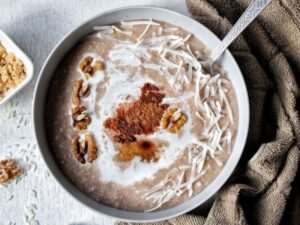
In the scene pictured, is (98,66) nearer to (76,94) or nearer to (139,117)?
(76,94)

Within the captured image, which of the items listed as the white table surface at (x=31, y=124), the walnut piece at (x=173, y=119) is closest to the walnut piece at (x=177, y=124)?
the walnut piece at (x=173, y=119)

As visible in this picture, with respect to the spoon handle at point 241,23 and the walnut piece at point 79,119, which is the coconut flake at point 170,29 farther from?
the walnut piece at point 79,119

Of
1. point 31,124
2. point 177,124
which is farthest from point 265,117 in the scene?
point 31,124

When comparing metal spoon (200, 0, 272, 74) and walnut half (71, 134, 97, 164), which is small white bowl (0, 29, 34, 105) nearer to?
walnut half (71, 134, 97, 164)

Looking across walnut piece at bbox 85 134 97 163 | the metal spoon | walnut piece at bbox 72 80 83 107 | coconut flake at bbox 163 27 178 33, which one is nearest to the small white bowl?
walnut piece at bbox 72 80 83 107

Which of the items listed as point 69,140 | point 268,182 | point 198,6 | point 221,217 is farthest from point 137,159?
point 198,6

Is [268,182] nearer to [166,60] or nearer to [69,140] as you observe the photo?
[166,60]
